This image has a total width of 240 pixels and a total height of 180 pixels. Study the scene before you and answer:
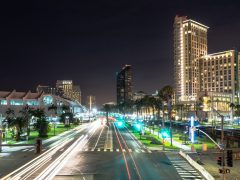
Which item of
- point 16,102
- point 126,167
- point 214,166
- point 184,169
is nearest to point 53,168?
point 126,167

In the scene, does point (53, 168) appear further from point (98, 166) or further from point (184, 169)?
point (184, 169)

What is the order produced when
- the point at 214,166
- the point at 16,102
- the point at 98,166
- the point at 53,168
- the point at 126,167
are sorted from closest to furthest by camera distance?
the point at 53,168
the point at 126,167
the point at 98,166
the point at 214,166
the point at 16,102

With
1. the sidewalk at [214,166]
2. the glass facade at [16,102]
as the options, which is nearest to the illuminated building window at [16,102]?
the glass facade at [16,102]

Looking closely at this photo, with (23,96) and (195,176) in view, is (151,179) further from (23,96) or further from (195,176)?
(23,96)

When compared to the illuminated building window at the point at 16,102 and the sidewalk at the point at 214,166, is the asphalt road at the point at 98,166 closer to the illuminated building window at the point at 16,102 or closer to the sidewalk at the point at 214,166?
the sidewalk at the point at 214,166

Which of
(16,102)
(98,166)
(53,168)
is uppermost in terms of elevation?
(16,102)

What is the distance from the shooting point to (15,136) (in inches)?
3430

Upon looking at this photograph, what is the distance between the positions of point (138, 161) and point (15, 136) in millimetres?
49001

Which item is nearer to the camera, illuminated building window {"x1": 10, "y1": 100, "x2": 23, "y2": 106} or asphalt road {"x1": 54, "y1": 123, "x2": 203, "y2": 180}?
asphalt road {"x1": 54, "y1": 123, "x2": 203, "y2": 180}

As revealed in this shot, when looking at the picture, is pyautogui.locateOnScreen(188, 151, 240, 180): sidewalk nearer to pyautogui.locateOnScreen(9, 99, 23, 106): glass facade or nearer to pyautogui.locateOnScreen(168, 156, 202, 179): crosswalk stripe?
pyautogui.locateOnScreen(168, 156, 202, 179): crosswalk stripe

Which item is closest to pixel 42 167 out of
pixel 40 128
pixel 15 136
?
pixel 15 136

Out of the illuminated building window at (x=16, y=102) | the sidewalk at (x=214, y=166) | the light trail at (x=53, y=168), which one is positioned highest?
the illuminated building window at (x=16, y=102)

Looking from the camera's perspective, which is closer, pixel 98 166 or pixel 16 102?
pixel 98 166

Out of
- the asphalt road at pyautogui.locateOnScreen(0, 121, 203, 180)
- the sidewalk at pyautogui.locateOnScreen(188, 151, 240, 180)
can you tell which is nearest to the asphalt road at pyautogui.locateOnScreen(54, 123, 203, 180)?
the asphalt road at pyautogui.locateOnScreen(0, 121, 203, 180)
